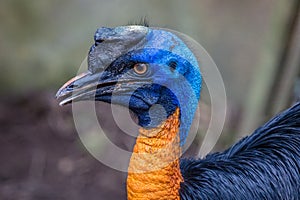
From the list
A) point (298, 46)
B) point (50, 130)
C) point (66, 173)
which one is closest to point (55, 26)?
point (50, 130)

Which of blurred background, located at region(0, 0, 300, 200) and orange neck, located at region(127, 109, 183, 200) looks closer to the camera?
orange neck, located at region(127, 109, 183, 200)

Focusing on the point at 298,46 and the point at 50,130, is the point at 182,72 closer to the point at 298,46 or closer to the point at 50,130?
the point at 298,46

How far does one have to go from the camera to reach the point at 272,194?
3090mm

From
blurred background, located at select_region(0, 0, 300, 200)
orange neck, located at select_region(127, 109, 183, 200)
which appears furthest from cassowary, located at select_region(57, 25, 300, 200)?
blurred background, located at select_region(0, 0, 300, 200)

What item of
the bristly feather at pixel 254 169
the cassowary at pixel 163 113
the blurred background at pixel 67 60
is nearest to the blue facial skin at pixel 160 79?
the cassowary at pixel 163 113

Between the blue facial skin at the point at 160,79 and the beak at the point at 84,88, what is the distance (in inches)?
1.7

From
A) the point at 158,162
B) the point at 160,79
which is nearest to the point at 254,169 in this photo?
the point at 158,162

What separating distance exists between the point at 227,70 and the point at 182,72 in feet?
12.0

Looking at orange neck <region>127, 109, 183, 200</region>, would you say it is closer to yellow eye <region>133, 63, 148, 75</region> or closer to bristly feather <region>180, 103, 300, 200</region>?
bristly feather <region>180, 103, 300, 200</region>

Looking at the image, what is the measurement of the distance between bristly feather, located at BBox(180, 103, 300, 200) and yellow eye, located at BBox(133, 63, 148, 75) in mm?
546

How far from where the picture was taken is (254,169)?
10.1 ft

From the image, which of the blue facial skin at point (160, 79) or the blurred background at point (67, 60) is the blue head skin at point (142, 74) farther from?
the blurred background at point (67, 60)

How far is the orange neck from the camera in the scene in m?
2.90

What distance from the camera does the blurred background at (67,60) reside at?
5.45 meters
